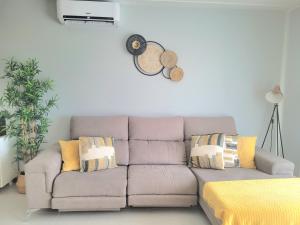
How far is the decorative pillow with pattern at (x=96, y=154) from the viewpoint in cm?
270

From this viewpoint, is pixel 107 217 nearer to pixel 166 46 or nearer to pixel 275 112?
pixel 166 46

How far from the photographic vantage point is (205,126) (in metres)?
3.19

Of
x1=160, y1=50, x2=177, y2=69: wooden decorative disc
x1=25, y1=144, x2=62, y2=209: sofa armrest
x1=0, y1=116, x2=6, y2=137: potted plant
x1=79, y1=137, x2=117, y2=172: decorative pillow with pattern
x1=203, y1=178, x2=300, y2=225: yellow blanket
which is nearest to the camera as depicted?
x1=203, y1=178, x2=300, y2=225: yellow blanket

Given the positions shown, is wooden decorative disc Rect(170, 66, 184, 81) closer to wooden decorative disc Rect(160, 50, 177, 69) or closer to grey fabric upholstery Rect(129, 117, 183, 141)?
wooden decorative disc Rect(160, 50, 177, 69)

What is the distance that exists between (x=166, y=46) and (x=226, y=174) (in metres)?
1.79

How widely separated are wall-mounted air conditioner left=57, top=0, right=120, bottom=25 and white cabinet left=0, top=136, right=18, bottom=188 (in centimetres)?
166

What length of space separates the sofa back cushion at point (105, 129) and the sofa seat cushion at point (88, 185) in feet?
1.60

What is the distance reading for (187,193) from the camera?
256 centimetres

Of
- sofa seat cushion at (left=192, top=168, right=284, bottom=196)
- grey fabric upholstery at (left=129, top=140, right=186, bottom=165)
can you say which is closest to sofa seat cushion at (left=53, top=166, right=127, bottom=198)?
grey fabric upholstery at (left=129, top=140, right=186, bottom=165)

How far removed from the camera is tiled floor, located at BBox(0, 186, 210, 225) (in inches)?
96.3

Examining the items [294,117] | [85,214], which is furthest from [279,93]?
[85,214]

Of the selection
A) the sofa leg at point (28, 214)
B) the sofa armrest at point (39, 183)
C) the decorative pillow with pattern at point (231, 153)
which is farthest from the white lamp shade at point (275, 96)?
the sofa leg at point (28, 214)

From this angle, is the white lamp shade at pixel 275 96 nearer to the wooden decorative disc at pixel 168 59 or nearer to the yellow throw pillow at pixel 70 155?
the wooden decorative disc at pixel 168 59

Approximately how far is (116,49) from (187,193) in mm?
→ 1991
